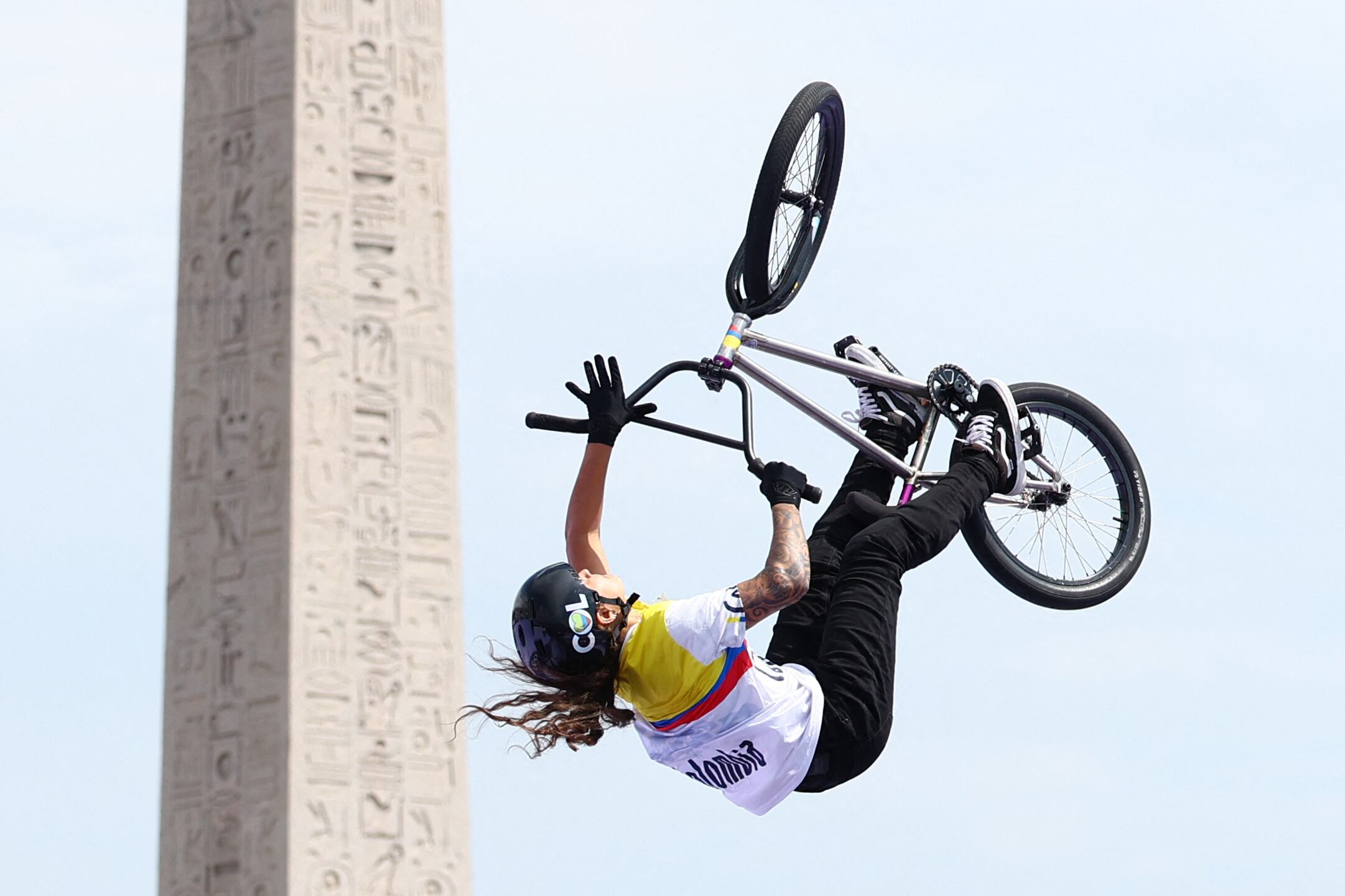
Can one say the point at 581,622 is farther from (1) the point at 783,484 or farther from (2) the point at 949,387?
(2) the point at 949,387

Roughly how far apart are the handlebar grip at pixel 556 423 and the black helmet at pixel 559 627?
2.88ft

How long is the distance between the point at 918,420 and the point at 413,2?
4.50 meters

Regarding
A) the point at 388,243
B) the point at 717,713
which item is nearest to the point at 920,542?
the point at 717,713

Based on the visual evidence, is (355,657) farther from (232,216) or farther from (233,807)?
(232,216)

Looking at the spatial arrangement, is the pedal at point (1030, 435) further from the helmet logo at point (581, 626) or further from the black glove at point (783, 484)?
the helmet logo at point (581, 626)

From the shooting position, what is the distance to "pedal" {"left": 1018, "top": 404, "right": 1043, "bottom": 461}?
37.3 ft

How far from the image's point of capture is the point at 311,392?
6441 millimetres

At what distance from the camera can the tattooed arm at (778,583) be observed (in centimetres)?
889

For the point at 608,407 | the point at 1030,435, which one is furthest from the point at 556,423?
the point at 1030,435

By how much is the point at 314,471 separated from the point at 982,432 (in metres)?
4.79

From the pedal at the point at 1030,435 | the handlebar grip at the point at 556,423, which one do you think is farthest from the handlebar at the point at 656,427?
the pedal at the point at 1030,435

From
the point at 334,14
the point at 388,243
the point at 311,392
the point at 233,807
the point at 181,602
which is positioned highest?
the point at 334,14

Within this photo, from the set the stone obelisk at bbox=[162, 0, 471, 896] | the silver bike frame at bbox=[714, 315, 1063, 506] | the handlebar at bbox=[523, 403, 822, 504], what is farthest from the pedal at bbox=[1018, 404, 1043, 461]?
the stone obelisk at bbox=[162, 0, 471, 896]

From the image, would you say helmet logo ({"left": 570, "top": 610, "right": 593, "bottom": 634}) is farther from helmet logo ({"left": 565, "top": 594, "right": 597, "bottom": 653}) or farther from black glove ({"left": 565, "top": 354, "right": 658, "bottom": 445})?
black glove ({"left": 565, "top": 354, "right": 658, "bottom": 445})
